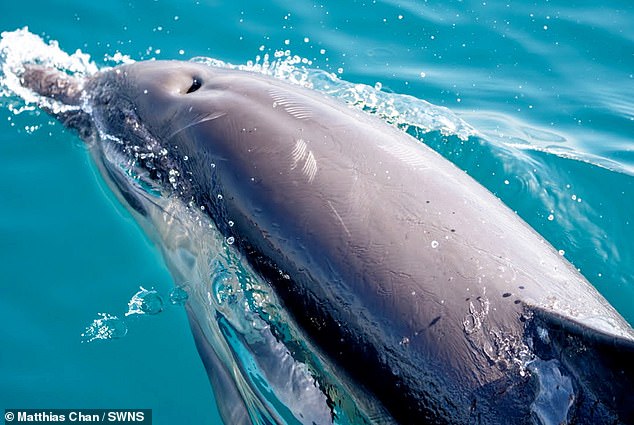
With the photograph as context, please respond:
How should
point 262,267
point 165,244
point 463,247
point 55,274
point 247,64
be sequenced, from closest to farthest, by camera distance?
point 463,247, point 262,267, point 165,244, point 55,274, point 247,64

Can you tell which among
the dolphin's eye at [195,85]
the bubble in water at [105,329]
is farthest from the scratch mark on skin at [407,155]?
the bubble in water at [105,329]

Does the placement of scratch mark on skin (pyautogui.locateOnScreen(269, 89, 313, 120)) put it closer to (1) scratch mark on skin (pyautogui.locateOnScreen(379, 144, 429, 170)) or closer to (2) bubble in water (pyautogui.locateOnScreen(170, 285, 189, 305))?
(1) scratch mark on skin (pyautogui.locateOnScreen(379, 144, 429, 170))

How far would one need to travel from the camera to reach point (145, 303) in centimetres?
559

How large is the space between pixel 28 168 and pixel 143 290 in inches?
76.0

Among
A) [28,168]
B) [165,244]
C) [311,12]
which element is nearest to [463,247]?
[165,244]

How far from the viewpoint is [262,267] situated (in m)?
4.18

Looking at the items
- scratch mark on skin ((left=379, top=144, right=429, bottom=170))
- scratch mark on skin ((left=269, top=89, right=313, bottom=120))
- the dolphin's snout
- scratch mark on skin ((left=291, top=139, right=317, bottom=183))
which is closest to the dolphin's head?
the dolphin's snout

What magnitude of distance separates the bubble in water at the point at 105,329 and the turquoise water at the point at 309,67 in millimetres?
46

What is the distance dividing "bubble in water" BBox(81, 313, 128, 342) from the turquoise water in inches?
1.8

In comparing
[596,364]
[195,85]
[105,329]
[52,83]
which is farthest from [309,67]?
[596,364]

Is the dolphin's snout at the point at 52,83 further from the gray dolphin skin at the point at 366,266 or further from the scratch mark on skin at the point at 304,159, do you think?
the scratch mark on skin at the point at 304,159

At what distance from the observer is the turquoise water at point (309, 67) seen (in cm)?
536

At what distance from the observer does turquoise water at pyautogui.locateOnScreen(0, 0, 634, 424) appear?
5.36 m

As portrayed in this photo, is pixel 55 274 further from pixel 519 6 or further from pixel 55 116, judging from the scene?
pixel 519 6
